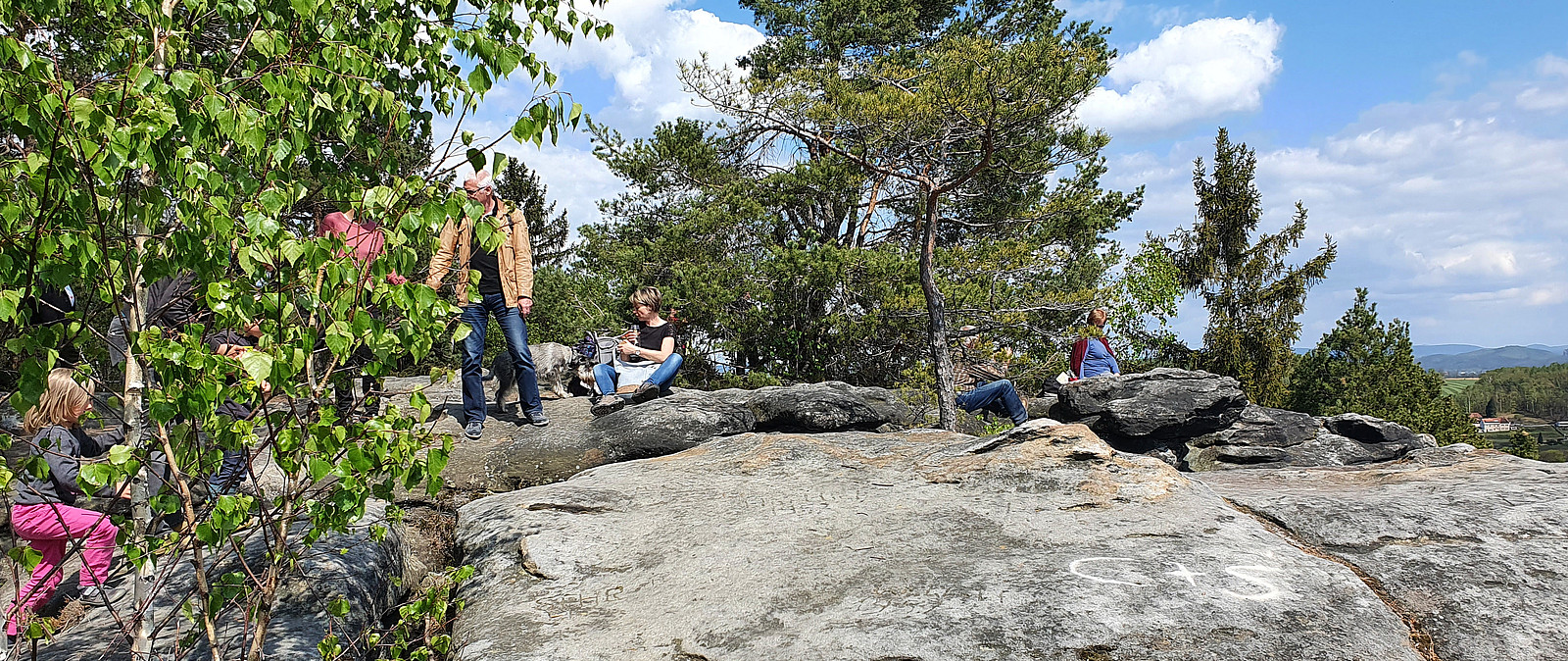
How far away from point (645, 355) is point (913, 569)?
4.87 m

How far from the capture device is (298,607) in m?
3.69

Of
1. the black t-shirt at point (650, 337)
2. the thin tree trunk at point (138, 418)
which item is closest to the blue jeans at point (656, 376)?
the black t-shirt at point (650, 337)

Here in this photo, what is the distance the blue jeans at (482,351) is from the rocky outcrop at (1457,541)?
4.97m


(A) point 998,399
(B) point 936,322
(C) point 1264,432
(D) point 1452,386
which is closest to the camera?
(A) point 998,399

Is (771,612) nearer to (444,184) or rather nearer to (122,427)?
(444,184)

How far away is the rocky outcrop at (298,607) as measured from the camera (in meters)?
3.31

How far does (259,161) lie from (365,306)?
0.50m

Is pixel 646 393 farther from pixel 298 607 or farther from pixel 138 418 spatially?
pixel 138 418

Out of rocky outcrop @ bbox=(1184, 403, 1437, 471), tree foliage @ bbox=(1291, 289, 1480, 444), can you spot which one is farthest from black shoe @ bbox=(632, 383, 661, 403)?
tree foliage @ bbox=(1291, 289, 1480, 444)

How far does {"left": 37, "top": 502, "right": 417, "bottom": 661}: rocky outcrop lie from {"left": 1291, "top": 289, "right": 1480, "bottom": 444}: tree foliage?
2607 cm

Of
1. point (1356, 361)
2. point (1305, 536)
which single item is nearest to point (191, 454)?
point (1305, 536)

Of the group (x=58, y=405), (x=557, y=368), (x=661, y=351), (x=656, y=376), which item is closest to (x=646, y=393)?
(x=656, y=376)

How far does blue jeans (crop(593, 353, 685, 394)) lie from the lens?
8105 millimetres

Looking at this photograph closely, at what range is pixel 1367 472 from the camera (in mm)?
5469
